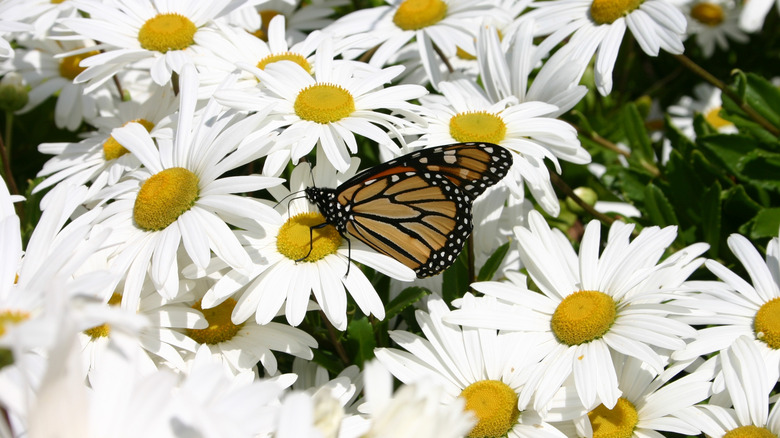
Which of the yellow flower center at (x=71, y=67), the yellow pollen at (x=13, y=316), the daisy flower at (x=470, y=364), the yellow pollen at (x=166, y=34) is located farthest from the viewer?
the yellow flower center at (x=71, y=67)

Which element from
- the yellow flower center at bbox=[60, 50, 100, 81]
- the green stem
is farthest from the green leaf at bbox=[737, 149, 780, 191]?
the yellow flower center at bbox=[60, 50, 100, 81]

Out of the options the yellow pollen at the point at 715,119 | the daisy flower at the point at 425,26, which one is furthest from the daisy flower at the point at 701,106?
the daisy flower at the point at 425,26

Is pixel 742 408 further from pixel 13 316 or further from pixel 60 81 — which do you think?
pixel 60 81

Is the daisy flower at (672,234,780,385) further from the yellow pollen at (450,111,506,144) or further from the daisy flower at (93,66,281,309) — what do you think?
the daisy flower at (93,66,281,309)

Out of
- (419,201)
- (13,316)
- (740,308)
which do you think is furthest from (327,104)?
(740,308)

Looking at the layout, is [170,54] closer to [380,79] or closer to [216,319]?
[380,79]

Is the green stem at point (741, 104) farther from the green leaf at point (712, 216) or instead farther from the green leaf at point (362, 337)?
the green leaf at point (362, 337)
